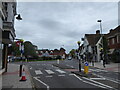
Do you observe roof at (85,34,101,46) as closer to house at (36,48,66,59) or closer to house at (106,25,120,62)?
house at (106,25,120,62)

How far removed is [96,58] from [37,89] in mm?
39668

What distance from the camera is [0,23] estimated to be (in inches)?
451

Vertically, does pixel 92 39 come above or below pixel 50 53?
above

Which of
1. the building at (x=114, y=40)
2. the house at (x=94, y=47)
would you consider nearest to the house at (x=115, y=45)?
the building at (x=114, y=40)

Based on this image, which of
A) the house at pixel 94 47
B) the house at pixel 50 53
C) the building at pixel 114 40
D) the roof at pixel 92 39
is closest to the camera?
the building at pixel 114 40

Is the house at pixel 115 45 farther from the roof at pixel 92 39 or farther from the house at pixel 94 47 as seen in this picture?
the roof at pixel 92 39

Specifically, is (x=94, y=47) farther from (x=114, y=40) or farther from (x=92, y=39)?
(x=114, y=40)

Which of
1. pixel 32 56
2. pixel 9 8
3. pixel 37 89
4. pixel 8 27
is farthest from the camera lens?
pixel 32 56

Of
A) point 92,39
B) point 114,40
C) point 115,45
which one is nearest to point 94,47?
point 92,39

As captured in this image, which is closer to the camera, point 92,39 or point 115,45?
point 115,45

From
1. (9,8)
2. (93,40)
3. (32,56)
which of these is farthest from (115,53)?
(32,56)

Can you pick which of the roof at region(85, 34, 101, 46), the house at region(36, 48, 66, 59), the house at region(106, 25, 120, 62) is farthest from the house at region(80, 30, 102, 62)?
the house at region(36, 48, 66, 59)

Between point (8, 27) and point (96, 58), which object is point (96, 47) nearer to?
point (96, 58)

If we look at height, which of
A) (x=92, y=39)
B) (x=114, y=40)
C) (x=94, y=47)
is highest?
(x=92, y=39)
